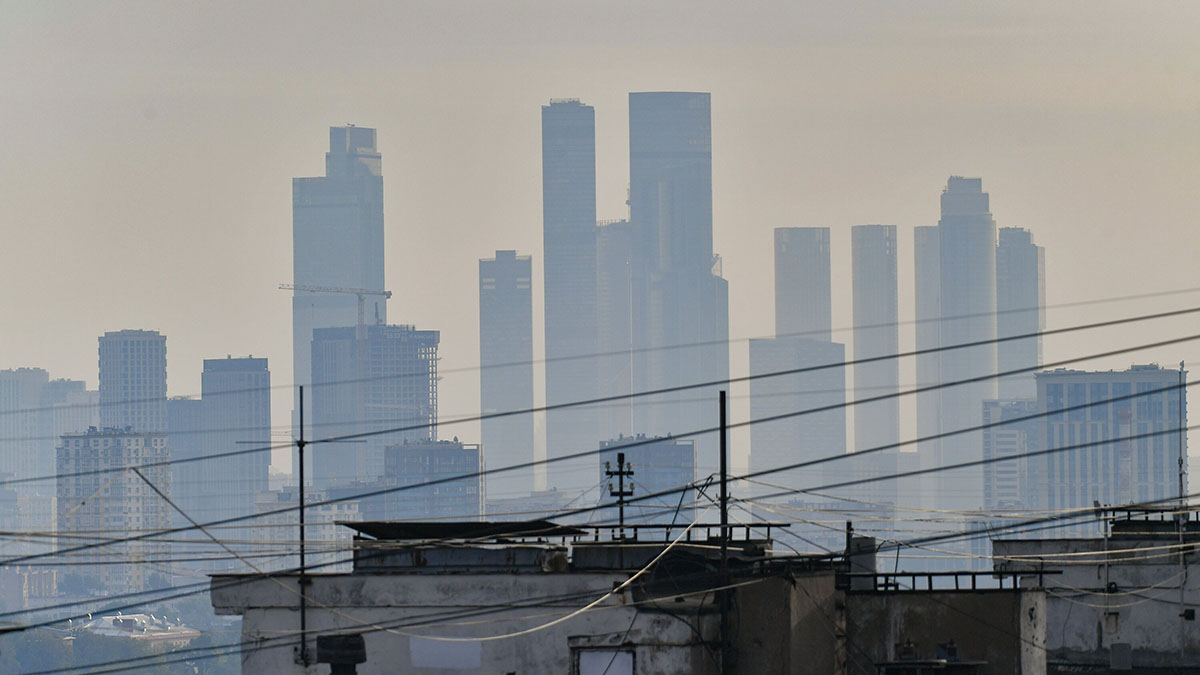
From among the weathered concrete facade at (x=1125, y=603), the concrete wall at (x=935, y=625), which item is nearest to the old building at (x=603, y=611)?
the concrete wall at (x=935, y=625)

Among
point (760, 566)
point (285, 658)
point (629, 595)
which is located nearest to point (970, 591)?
point (760, 566)

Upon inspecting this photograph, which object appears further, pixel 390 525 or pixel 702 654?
pixel 390 525

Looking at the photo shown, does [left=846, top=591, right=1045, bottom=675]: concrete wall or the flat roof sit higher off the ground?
the flat roof

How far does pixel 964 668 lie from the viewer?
1837 inches

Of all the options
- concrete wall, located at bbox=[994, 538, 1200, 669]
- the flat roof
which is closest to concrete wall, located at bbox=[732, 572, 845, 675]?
the flat roof

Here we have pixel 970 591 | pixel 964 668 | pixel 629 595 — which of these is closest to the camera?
pixel 964 668

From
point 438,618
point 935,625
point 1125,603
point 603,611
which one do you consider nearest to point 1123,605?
point 1125,603

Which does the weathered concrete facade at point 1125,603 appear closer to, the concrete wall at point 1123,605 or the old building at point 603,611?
the concrete wall at point 1123,605

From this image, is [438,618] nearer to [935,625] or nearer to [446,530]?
[446,530]

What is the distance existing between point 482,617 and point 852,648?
9880 mm

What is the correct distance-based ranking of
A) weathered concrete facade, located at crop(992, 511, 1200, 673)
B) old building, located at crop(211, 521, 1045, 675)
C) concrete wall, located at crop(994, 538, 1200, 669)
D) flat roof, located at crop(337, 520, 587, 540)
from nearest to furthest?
old building, located at crop(211, 521, 1045, 675) → flat roof, located at crop(337, 520, 587, 540) → weathered concrete facade, located at crop(992, 511, 1200, 673) → concrete wall, located at crop(994, 538, 1200, 669)

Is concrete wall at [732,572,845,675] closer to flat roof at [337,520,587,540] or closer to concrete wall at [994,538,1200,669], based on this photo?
flat roof at [337,520,587,540]

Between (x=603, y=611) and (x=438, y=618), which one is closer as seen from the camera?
(x=603, y=611)

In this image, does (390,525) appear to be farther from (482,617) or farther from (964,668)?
(964,668)
